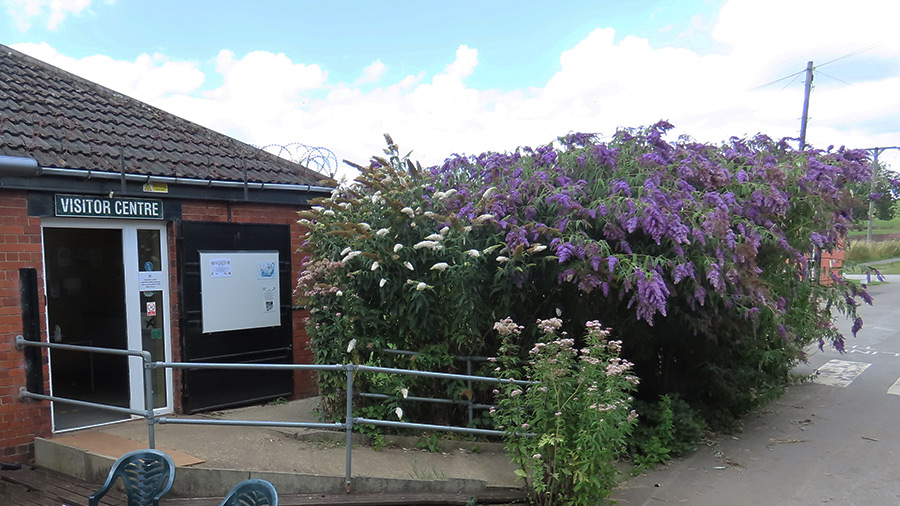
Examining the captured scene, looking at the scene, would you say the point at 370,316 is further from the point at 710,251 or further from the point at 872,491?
the point at 872,491

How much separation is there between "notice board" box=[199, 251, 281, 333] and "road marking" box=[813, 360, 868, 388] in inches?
309

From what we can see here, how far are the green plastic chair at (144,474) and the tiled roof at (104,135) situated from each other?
3.34m

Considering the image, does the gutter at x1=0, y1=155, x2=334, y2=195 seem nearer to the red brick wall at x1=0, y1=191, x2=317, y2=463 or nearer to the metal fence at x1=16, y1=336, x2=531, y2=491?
the red brick wall at x1=0, y1=191, x2=317, y2=463

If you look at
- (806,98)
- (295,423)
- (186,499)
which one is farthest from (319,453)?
(806,98)

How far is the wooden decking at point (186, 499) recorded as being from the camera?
4680 mm

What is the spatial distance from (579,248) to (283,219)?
13.2ft

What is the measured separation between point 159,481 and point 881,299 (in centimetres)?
2385

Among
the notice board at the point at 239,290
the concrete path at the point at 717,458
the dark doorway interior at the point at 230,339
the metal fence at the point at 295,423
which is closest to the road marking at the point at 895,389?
the concrete path at the point at 717,458

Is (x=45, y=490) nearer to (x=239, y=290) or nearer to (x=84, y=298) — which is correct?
(x=239, y=290)

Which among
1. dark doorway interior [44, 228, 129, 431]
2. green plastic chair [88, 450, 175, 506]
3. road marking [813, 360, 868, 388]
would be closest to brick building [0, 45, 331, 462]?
dark doorway interior [44, 228, 129, 431]

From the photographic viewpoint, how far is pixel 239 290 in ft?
23.5

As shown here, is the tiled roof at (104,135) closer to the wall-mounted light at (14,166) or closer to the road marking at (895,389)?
the wall-mounted light at (14,166)

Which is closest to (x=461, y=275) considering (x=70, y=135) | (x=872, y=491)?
(x=872, y=491)

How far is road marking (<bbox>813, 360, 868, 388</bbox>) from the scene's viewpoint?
9.68 metres
